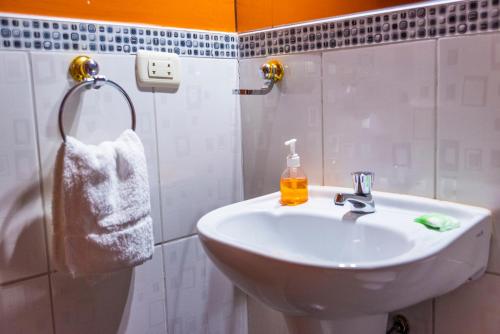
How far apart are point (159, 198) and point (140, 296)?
231 mm

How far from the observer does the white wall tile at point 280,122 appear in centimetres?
Answer: 116

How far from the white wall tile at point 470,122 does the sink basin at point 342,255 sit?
35 millimetres

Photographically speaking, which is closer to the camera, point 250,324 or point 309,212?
point 309,212

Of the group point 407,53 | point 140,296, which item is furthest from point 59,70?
point 407,53

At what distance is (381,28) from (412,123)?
207mm

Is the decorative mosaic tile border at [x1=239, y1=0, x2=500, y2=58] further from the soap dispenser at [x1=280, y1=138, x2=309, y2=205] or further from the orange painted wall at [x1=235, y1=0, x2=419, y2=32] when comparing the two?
the soap dispenser at [x1=280, y1=138, x2=309, y2=205]

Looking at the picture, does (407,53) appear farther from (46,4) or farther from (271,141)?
(46,4)

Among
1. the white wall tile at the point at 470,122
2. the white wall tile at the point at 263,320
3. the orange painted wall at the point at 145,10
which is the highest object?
the orange painted wall at the point at 145,10

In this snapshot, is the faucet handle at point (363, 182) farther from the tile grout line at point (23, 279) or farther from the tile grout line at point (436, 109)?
the tile grout line at point (23, 279)

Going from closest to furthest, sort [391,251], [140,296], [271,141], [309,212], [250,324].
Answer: [391,251], [309,212], [140,296], [271,141], [250,324]

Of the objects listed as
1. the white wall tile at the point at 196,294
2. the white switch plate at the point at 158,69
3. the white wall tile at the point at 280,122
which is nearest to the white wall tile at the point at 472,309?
the white wall tile at the point at 280,122

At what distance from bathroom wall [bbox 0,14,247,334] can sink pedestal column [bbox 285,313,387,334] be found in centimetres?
40

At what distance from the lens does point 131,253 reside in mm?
949

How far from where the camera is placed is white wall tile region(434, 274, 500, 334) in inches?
36.2
